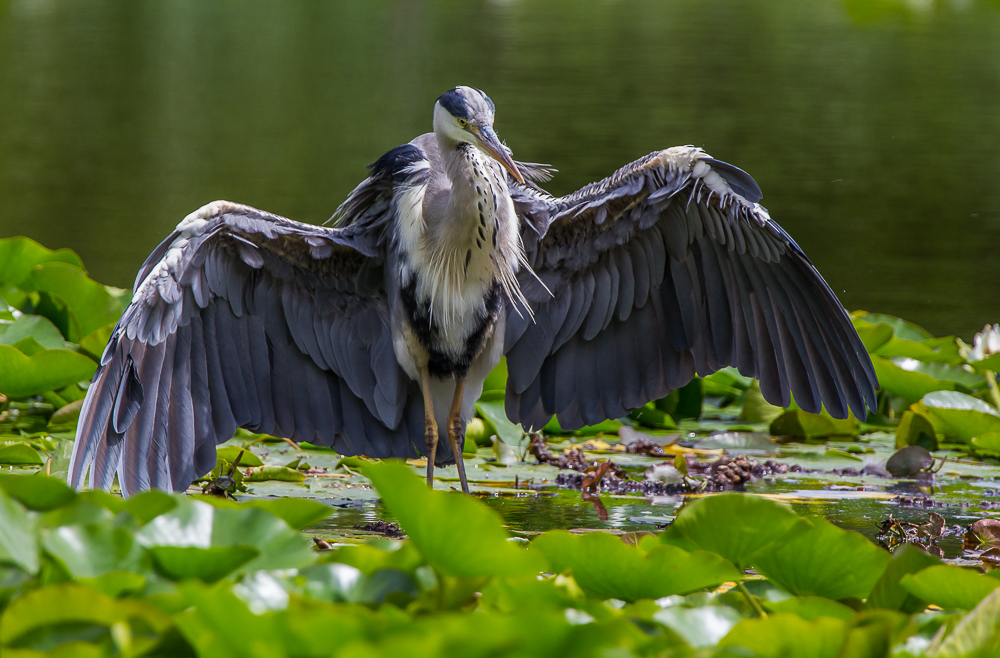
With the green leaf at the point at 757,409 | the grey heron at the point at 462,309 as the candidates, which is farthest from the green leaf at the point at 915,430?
the grey heron at the point at 462,309

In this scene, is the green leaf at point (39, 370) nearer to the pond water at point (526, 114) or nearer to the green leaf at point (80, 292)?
Answer: the green leaf at point (80, 292)

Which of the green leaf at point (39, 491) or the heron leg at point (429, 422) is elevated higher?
the green leaf at point (39, 491)

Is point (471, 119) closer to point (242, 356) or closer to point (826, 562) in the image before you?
point (242, 356)

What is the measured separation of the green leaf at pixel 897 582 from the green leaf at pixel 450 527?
594 mm

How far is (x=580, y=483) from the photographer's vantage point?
3.92 m

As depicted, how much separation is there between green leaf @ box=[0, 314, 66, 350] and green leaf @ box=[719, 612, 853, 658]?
3.45 m

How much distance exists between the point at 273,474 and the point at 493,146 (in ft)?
4.32

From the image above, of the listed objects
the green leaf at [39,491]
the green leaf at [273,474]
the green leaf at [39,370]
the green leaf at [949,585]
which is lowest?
the green leaf at [273,474]

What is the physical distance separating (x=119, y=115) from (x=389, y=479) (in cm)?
1365

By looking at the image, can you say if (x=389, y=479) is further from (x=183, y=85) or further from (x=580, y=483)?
(x=183, y=85)

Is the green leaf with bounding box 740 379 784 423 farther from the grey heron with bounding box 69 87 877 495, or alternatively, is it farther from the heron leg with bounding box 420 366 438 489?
the heron leg with bounding box 420 366 438 489

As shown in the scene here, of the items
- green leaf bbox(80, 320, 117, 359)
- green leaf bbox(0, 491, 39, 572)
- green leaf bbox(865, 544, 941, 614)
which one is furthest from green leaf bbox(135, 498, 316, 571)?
green leaf bbox(80, 320, 117, 359)

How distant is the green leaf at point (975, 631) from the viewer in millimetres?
1531

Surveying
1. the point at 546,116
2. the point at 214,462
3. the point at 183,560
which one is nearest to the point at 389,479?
the point at 183,560
